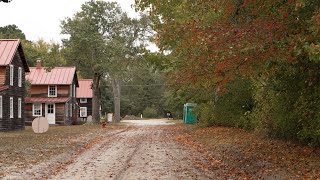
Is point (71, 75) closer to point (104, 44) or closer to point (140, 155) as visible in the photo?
point (104, 44)

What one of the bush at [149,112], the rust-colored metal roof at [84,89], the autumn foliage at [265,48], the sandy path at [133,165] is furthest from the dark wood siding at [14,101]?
the bush at [149,112]

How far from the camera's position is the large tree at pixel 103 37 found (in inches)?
1856

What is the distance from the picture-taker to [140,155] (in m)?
16.8

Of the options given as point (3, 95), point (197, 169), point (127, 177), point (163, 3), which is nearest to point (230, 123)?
point (163, 3)

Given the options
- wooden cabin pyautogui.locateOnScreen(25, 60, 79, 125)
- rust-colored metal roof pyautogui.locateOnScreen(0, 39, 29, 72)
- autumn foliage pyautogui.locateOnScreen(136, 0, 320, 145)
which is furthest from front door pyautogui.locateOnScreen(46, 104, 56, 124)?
autumn foliage pyautogui.locateOnScreen(136, 0, 320, 145)

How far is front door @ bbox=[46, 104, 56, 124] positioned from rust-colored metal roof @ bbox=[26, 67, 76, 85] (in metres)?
2.56

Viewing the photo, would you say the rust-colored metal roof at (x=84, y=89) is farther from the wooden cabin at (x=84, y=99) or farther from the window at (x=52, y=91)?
the window at (x=52, y=91)

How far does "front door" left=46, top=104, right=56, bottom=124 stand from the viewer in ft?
168

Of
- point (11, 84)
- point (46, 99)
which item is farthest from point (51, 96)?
point (11, 84)

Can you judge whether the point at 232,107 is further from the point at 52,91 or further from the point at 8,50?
the point at 52,91

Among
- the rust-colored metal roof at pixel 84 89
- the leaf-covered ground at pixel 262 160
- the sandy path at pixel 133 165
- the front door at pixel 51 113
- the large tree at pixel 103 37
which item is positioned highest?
the large tree at pixel 103 37

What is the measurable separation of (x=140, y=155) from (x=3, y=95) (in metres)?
19.3

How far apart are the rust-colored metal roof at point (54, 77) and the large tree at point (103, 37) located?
244 cm

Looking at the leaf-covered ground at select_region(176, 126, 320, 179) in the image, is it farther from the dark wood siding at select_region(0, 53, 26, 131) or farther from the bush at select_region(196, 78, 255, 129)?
the dark wood siding at select_region(0, 53, 26, 131)
